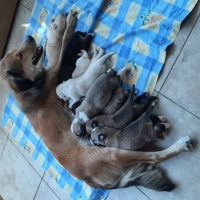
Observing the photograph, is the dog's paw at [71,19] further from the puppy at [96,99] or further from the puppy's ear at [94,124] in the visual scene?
the puppy's ear at [94,124]

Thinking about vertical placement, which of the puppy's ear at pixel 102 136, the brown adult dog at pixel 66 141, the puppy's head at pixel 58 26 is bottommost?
the brown adult dog at pixel 66 141

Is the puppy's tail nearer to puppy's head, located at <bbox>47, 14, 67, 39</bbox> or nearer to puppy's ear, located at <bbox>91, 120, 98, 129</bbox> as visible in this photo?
puppy's ear, located at <bbox>91, 120, 98, 129</bbox>

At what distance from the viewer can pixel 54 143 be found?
315 centimetres

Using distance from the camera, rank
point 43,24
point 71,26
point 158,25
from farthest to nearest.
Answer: point 43,24, point 71,26, point 158,25

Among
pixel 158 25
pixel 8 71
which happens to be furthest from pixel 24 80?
pixel 158 25

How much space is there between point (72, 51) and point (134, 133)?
4.38 ft

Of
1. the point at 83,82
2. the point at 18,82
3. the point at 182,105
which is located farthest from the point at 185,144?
the point at 18,82

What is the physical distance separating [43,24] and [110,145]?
222 cm

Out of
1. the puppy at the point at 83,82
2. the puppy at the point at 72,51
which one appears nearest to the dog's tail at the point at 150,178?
the puppy at the point at 83,82

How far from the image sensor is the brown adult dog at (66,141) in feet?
8.98

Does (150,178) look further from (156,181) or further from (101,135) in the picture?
(101,135)

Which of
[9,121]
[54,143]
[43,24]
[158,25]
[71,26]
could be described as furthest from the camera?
[9,121]

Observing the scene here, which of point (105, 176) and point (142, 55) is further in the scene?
point (142, 55)

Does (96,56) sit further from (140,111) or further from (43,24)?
(43,24)
